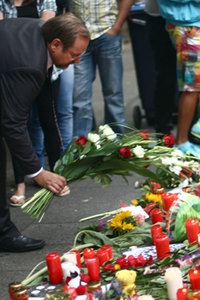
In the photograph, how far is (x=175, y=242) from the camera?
187 inches

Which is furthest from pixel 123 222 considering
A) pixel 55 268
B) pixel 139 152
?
pixel 55 268

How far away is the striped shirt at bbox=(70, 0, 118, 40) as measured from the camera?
6.84 metres

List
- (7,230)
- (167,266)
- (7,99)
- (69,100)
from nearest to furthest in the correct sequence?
(167,266) → (7,99) → (7,230) → (69,100)

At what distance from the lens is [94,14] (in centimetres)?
685

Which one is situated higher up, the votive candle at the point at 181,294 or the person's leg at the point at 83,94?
the votive candle at the point at 181,294

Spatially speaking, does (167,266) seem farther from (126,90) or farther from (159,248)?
(126,90)

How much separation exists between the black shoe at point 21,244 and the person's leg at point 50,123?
1.07m

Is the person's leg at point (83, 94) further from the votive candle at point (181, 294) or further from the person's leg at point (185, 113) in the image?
the votive candle at point (181, 294)

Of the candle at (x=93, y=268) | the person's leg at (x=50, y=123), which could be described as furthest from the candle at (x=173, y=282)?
the person's leg at (x=50, y=123)

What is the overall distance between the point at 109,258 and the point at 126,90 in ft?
22.5

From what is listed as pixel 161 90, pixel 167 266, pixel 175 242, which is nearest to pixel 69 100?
pixel 161 90

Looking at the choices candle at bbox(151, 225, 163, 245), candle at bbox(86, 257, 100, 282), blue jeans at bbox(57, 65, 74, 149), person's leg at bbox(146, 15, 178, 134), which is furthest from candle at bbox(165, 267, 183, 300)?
person's leg at bbox(146, 15, 178, 134)

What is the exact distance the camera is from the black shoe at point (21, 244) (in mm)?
5148

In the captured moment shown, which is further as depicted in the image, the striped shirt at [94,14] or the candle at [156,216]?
the striped shirt at [94,14]
